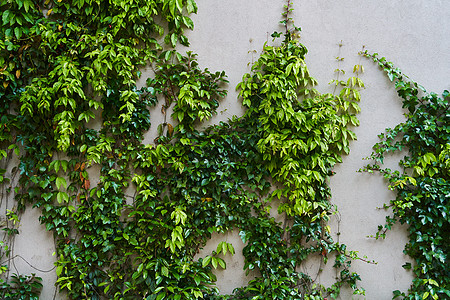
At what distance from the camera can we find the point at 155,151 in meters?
2.81

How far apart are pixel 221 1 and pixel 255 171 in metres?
1.55

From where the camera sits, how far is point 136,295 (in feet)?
8.92

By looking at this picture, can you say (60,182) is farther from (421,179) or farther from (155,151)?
(421,179)

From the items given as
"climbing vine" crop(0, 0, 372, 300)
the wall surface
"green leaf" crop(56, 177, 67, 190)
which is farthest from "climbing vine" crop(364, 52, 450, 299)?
"green leaf" crop(56, 177, 67, 190)

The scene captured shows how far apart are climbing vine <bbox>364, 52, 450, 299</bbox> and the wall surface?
0.07 metres

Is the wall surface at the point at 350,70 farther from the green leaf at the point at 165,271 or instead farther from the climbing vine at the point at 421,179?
the green leaf at the point at 165,271

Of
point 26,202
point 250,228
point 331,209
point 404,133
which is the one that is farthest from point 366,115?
point 26,202

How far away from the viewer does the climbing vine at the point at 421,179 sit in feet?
8.70

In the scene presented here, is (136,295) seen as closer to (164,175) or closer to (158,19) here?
(164,175)

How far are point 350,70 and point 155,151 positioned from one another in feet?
6.00

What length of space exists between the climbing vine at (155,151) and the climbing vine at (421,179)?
0.37 metres

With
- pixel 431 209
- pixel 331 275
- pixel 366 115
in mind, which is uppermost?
pixel 366 115

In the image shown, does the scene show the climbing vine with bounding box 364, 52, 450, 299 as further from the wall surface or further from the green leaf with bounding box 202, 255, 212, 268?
the green leaf with bounding box 202, 255, 212, 268

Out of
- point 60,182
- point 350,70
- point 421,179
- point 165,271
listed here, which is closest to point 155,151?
point 60,182
